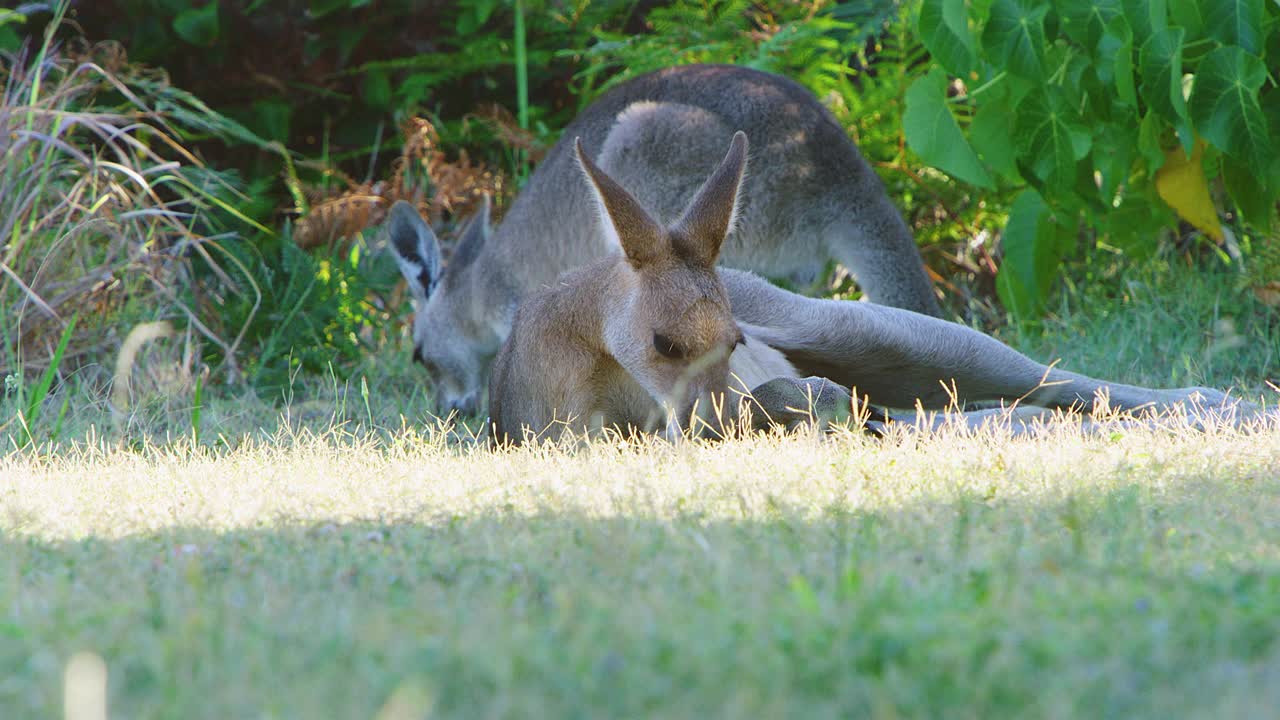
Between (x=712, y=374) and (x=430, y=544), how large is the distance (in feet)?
5.66

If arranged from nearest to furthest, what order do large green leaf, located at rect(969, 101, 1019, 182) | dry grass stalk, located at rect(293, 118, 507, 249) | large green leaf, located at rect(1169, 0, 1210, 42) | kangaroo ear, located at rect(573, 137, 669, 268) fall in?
kangaroo ear, located at rect(573, 137, 669, 268) → large green leaf, located at rect(1169, 0, 1210, 42) → large green leaf, located at rect(969, 101, 1019, 182) → dry grass stalk, located at rect(293, 118, 507, 249)

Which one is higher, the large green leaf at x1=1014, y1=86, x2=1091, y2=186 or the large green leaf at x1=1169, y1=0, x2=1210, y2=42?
the large green leaf at x1=1169, y1=0, x2=1210, y2=42

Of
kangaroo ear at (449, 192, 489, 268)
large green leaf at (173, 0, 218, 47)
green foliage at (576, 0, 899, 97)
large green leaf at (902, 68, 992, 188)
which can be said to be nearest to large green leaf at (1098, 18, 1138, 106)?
large green leaf at (902, 68, 992, 188)

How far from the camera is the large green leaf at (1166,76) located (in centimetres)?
480

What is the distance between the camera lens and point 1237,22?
486 cm

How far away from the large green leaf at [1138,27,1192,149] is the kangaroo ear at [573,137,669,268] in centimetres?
193

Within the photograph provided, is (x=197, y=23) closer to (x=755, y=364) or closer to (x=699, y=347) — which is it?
(x=755, y=364)

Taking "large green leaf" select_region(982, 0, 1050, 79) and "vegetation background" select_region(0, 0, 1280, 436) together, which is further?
"vegetation background" select_region(0, 0, 1280, 436)

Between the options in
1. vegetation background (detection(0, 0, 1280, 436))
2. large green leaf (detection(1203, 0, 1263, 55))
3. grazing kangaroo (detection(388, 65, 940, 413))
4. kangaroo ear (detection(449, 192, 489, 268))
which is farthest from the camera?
kangaroo ear (detection(449, 192, 489, 268))

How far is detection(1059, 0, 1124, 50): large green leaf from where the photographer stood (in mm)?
5005

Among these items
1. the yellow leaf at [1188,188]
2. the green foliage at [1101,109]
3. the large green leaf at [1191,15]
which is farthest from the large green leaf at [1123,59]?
the yellow leaf at [1188,188]

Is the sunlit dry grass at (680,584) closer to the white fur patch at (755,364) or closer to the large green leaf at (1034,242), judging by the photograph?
the white fur patch at (755,364)

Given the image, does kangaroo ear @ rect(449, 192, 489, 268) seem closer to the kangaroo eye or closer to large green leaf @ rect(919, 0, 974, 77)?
large green leaf @ rect(919, 0, 974, 77)

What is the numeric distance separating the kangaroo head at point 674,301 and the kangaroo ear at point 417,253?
9.64ft
